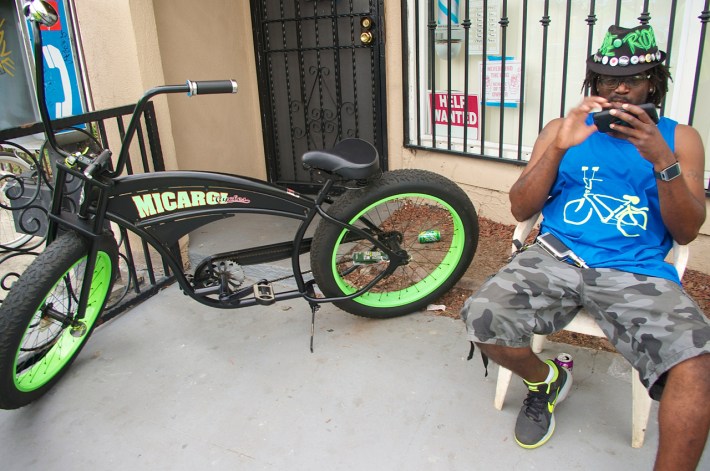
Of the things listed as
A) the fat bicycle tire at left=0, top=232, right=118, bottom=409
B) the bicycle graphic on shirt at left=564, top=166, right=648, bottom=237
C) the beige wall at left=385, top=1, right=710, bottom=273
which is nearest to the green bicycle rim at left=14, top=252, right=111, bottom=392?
the fat bicycle tire at left=0, top=232, right=118, bottom=409

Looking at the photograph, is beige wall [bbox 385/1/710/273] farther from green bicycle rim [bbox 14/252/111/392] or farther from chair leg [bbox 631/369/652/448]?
green bicycle rim [bbox 14/252/111/392]

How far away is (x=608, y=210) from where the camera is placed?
82.6 inches

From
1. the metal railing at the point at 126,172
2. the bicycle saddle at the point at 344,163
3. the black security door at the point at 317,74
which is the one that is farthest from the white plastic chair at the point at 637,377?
the black security door at the point at 317,74

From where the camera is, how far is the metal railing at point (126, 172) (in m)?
2.78

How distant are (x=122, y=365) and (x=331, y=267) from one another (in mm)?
1079

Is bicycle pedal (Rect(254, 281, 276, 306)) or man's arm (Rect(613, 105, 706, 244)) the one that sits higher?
man's arm (Rect(613, 105, 706, 244))

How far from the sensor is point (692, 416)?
5.54 ft

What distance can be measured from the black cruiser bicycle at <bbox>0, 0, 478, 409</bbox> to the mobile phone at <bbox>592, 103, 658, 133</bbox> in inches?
37.8

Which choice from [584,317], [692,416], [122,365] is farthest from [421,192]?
[122,365]

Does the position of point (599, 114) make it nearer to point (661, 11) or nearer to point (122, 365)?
point (661, 11)

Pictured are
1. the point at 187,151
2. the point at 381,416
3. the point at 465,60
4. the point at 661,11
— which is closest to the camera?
the point at 381,416

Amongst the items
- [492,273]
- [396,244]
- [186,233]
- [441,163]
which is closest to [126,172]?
[186,233]

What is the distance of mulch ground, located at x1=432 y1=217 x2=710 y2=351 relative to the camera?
9.00 ft

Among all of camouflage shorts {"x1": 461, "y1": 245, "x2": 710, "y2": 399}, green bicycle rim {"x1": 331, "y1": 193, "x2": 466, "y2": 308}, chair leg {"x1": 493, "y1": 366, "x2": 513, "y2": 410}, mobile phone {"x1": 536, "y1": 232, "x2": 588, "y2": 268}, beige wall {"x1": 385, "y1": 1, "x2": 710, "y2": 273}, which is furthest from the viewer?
beige wall {"x1": 385, "y1": 1, "x2": 710, "y2": 273}
